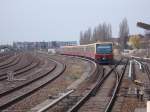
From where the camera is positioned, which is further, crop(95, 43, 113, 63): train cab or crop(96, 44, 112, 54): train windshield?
crop(96, 44, 112, 54): train windshield

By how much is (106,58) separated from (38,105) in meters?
35.2

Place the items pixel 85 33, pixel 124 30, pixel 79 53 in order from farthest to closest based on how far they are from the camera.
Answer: pixel 85 33 < pixel 124 30 < pixel 79 53

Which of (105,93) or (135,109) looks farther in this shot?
(105,93)

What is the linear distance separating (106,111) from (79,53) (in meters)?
63.1

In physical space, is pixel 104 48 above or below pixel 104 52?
above

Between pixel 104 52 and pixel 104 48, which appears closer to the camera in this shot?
pixel 104 52

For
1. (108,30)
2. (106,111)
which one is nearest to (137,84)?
(106,111)

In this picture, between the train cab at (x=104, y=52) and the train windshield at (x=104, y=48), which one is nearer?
the train cab at (x=104, y=52)

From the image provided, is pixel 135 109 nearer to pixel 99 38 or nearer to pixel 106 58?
pixel 106 58

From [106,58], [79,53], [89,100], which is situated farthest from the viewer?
[79,53]

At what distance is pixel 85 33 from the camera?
196 metres

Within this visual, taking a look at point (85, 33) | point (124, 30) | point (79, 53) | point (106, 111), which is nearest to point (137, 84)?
point (106, 111)

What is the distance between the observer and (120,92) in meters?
21.9

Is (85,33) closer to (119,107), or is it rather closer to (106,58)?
(106,58)
